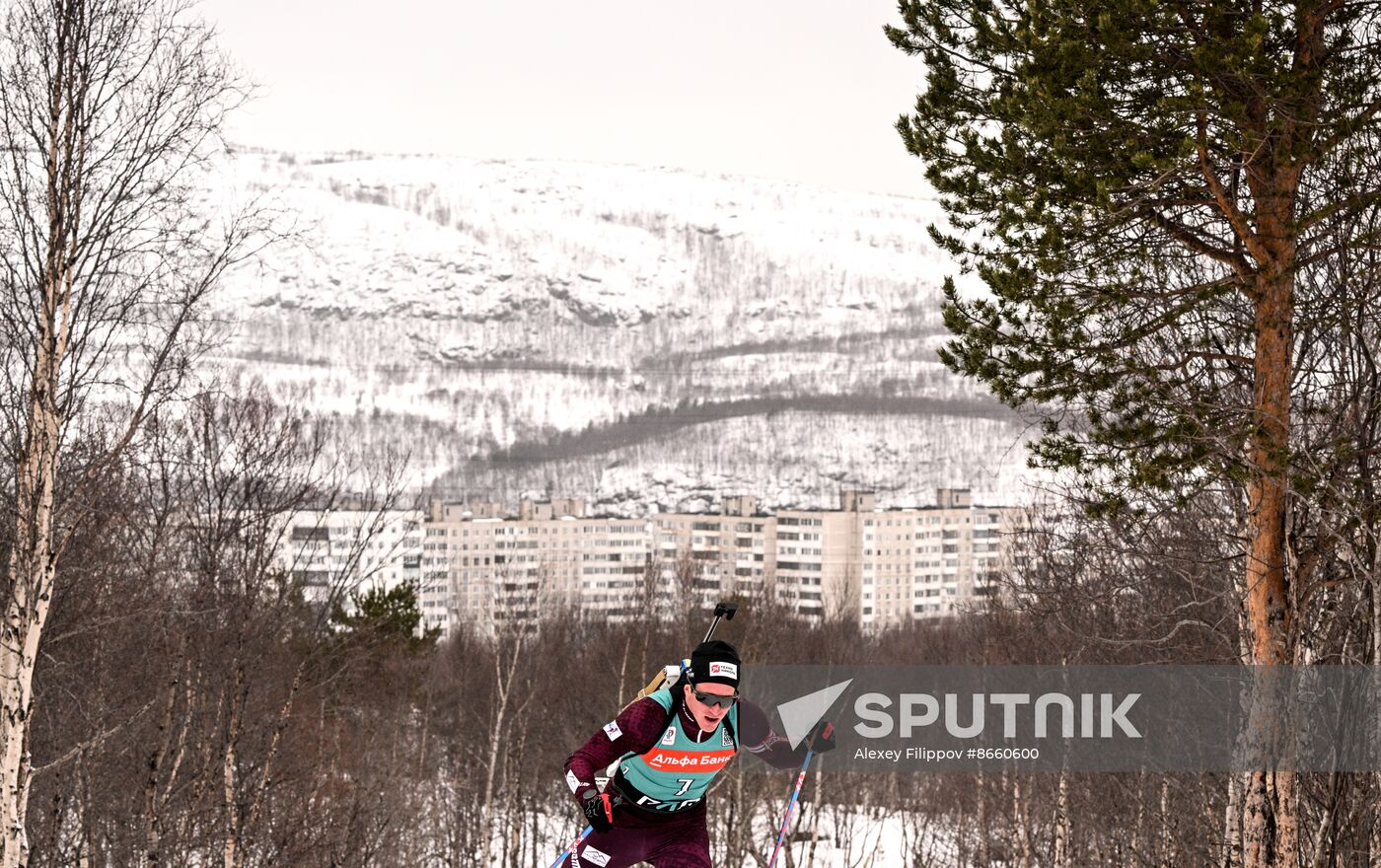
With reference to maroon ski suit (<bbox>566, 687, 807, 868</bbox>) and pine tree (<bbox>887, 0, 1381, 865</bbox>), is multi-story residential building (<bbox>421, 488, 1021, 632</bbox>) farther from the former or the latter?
maroon ski suit (<bbox>566, 687, 807, 868</bbox>)

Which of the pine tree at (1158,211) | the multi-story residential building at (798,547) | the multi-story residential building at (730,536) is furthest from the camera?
the multi-story residential building at (730,536)

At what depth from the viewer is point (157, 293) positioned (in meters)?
12.2

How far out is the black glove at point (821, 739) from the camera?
7336mm

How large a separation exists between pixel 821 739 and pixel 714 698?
1.25m

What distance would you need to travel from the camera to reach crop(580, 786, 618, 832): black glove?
20.1 ft

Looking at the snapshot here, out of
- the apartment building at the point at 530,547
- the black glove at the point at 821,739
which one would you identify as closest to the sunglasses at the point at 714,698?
the black glove at the point at 821,739

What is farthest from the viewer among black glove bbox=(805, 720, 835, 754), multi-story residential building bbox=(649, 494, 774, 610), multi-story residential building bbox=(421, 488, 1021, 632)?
multi-story residential building bbox=(649, 494, 774, 610)

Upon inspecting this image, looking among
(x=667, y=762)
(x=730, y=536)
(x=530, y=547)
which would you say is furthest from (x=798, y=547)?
(x=667, y=762)

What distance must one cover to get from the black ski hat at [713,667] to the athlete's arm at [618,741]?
292mm

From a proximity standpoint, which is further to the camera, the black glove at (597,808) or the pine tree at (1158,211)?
the pine tree at (1158,211)

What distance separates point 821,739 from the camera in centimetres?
738

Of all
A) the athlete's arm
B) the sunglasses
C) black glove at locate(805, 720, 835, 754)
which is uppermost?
the sunglasses

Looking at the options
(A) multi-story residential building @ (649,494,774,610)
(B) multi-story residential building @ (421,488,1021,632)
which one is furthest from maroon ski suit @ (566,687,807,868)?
(A) multi-story residential building @ (649,494,774,610)

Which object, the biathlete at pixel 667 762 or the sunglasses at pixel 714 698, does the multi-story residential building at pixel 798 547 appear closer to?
the biathlete at pixel 667 762
